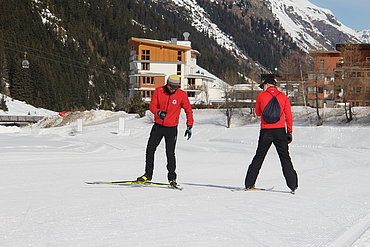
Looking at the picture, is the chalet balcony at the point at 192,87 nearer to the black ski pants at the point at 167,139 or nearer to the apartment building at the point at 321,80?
the apartment building at the point at 321,80

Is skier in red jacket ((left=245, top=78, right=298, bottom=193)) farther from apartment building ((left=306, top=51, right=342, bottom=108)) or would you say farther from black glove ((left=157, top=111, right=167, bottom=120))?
apartment building ((left=306, top=51, right=342, bottom=108))

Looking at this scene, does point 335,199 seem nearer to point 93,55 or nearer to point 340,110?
point 340,110

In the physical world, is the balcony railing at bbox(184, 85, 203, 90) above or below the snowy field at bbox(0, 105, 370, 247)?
above

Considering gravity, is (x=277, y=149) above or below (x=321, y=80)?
below

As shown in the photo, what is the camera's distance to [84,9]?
165 meters

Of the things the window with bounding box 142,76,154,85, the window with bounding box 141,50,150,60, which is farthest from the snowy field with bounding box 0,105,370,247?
the window with bounding box 141,50,150,60

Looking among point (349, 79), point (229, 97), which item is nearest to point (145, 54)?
point (229, 97)

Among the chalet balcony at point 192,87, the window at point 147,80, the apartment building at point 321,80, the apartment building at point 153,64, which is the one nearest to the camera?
the apartment building at point 321,80

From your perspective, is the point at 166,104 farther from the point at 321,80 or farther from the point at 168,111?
the point at 321,80

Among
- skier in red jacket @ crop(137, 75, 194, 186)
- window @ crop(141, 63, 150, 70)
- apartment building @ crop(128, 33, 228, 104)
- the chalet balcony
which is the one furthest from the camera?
the chalet balcony

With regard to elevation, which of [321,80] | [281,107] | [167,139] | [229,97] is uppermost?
[321,80]

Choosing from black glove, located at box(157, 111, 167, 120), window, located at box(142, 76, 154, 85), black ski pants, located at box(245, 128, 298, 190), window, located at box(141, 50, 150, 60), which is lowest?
black ski pants, located at box(245, 128, 298, 190)

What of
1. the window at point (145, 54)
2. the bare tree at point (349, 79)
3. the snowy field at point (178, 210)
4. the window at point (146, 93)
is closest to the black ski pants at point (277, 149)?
the snowy field at point (178, 210)

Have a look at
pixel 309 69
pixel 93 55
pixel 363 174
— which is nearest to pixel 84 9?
pixel 93 55
